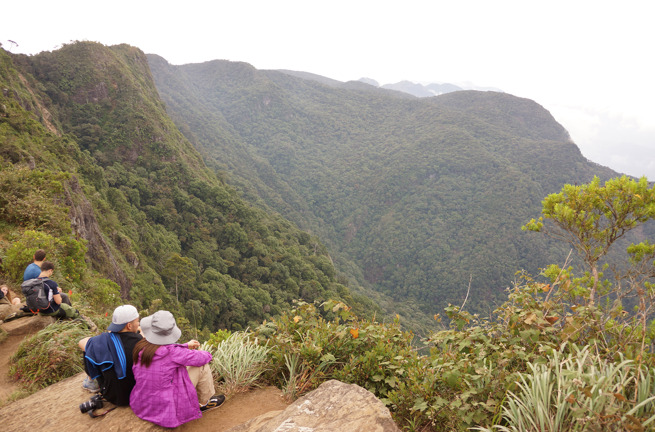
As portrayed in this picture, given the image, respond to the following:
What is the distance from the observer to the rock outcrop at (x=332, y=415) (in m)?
2.48

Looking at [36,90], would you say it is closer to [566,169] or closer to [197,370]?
[197,370]

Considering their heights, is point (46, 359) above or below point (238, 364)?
below

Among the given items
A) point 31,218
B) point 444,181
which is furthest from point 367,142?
point 31,218

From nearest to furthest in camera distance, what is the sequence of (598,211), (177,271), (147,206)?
(598,211) → (177,271) → (147,206)

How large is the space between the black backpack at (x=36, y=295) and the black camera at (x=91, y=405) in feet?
8.02

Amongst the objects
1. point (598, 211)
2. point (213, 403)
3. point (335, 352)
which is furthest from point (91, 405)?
point (598, 211)

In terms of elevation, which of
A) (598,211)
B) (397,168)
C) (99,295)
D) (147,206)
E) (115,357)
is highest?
(397,168)

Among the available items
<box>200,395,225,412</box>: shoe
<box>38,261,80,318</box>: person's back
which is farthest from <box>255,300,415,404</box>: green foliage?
<box>38,261,80,318</box>: person's back

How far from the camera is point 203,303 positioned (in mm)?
28766

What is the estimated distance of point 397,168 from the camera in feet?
410

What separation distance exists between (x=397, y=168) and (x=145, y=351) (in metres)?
127

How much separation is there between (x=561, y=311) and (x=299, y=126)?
162 meters

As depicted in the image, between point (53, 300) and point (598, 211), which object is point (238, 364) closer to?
point (53, 300)

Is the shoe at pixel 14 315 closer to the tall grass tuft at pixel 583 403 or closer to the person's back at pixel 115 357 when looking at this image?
the person's back at pixel 115 357
